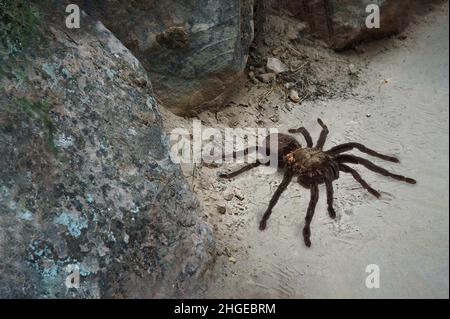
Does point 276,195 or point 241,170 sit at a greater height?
point 241,170

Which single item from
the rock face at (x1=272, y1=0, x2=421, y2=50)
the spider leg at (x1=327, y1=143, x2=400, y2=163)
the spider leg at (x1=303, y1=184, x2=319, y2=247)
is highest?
the rock face at (x1=272, y1=0, x2=421, y2=50)

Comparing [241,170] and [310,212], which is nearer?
[310,212]

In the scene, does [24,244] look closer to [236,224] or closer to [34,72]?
[34,72]

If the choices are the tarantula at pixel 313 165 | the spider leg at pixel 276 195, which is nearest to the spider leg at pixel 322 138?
the tarantula at pixel 313 165

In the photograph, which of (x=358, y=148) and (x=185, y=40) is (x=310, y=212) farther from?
(x=185, y=40)

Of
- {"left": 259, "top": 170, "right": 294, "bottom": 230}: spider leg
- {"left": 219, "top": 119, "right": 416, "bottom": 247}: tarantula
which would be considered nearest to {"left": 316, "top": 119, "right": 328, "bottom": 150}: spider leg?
{"left": 219, "top": 119, "right": 416, "bottom": 247}: tarantula

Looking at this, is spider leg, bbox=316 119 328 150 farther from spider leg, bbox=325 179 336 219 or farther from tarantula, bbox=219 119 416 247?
spider leg, bbox=325 179 336 219

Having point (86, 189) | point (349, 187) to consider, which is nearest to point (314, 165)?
point (349, 187)

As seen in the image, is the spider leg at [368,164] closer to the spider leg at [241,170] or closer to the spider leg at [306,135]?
the spider leg at [306,135]
